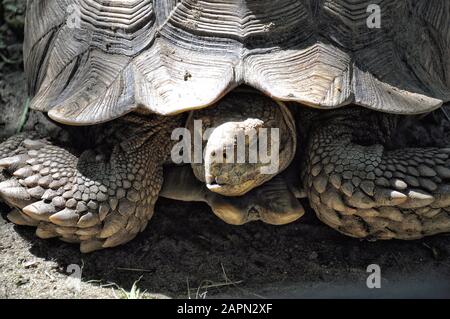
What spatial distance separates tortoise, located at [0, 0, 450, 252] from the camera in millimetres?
3084

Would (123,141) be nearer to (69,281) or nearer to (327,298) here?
(69,281)

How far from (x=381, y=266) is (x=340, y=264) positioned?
22 cm

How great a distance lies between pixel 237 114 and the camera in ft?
10.4

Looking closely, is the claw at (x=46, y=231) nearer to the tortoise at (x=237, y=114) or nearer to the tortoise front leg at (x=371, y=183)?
the tortoise at (x=237, y=114)

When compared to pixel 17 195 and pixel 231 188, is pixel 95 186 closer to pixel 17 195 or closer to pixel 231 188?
pixel 17 195

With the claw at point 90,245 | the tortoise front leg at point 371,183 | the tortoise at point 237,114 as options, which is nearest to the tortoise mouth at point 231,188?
the tortoise at point 237,114

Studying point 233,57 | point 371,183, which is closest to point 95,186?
point 233,57

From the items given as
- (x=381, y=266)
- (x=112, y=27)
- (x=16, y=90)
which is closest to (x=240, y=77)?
(x=112, y=27)

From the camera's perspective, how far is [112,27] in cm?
329

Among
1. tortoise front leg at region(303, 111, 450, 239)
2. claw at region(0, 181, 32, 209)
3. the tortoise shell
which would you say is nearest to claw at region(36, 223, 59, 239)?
claw at region(0, 181, 32, 209)

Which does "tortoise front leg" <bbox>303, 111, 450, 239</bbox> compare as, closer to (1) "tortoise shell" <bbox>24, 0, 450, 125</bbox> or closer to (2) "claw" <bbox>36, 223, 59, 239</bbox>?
(1) "tortoise shell" <bbox>24, 0, 450, 125</bbox>

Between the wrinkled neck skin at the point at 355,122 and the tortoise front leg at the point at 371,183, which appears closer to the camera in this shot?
the tortoise front leg at the point at 371,183

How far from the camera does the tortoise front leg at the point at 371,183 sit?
3162 mm

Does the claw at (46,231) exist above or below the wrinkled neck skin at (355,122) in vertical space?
below
